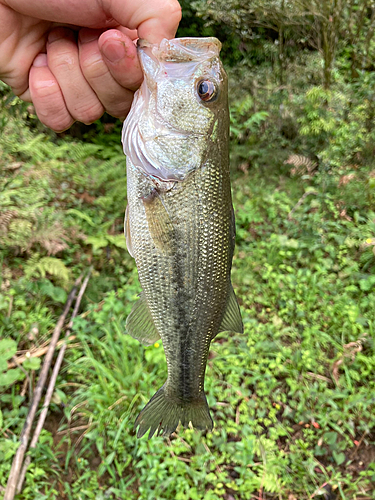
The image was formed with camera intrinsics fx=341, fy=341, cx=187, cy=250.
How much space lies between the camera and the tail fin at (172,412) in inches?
73.2

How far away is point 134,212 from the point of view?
1601 millimetres

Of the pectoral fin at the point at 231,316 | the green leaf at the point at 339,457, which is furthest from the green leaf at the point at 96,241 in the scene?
the green leaf at the point at 339,457

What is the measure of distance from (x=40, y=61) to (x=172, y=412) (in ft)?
6.85

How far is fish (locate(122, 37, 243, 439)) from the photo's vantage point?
151cm

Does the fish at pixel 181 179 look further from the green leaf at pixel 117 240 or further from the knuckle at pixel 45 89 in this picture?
the green leaf at pixel 117 240

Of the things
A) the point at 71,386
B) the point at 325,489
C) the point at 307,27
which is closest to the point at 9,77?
the point at 71,386

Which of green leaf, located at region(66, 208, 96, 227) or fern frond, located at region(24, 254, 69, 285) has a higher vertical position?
green leaf, located at region(66, 208, 96, 227)

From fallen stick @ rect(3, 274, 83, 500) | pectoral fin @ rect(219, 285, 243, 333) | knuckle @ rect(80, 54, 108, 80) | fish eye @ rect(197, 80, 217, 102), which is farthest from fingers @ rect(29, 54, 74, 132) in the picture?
fallen stick @ rect(3, 274, 83, 500)

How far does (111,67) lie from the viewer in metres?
1.58

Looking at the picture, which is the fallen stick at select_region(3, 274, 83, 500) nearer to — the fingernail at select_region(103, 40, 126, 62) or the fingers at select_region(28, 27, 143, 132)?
the fingers at select_region(28, 27, 143, 132)

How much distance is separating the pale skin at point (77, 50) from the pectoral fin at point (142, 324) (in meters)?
1.12

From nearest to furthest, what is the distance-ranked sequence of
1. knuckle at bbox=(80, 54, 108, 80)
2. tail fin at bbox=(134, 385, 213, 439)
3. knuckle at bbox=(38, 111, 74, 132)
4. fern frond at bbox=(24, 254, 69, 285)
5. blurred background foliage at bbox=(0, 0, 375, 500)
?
knuckle at bbox=(80, 54, 108, 80)
tail fin at bbox=(134, 385, 213, 439)
knuckle at bbox=(38, 111, 74, 132)
blurred background foliage at bbox=(0, 0, 375, 500)
fern frond at bbox=(24, 254, 69, 285)

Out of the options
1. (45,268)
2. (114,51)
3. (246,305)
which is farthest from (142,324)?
(246,305)

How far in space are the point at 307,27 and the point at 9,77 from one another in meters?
6.21
